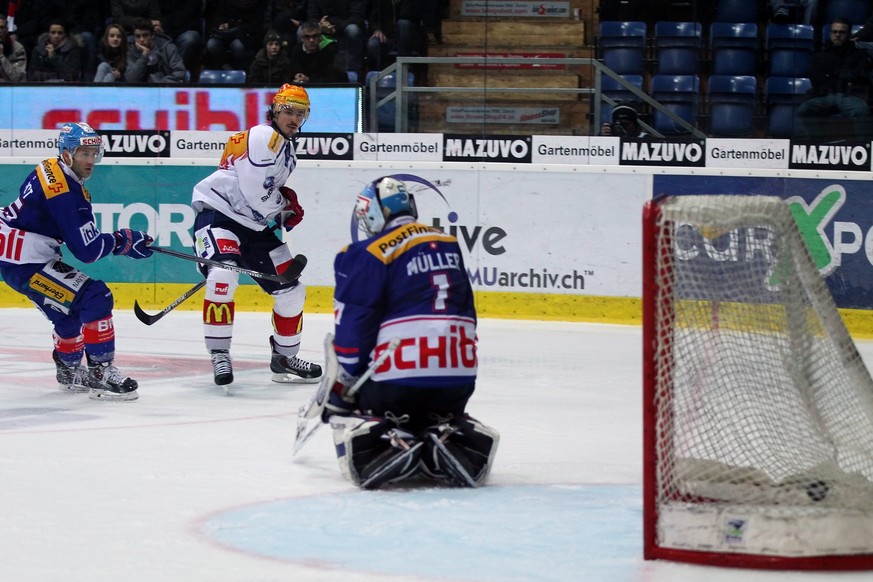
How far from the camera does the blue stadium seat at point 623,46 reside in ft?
31.5

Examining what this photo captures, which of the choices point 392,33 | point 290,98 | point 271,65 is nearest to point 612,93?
point 392,33

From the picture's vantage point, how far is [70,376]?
19.3ft

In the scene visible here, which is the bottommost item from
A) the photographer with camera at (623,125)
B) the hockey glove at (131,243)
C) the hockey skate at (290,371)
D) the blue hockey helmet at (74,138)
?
the hockey skate at (290,371)

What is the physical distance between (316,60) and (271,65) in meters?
0.39

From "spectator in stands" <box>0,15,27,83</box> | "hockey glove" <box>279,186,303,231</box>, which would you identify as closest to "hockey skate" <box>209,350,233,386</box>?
"hockey glove" <box>279,186,303,231</box>

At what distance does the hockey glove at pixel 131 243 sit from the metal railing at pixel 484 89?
3804 millimetres

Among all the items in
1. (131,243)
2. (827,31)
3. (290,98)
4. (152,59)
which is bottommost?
(131,243)

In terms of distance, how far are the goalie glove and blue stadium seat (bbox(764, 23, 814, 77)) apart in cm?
628

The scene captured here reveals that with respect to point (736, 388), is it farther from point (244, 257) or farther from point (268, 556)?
point (244, 257)

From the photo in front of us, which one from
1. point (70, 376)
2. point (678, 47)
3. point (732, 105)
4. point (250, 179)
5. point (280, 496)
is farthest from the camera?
point (678, 47)

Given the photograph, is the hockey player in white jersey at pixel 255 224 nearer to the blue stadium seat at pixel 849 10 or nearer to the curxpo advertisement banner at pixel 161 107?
the curxpo advertisement banner at pixel 161 107

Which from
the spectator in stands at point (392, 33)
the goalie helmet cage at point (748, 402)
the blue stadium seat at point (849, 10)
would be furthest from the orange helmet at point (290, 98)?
the blue stadium seat at point (849, 10)

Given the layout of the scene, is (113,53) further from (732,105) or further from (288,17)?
(732,105)

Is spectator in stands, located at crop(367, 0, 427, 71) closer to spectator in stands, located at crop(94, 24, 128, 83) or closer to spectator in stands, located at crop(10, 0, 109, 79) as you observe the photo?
spectator in stands, located at crop(94, 24, 128, 83)
